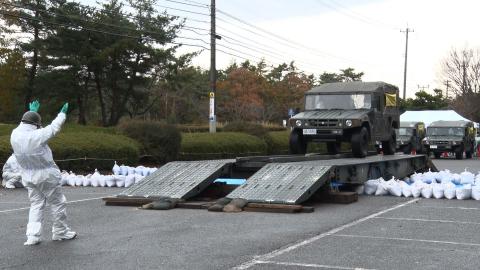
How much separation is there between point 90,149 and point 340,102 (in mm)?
7504

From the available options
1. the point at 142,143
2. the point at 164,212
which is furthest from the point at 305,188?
the point at 142,143

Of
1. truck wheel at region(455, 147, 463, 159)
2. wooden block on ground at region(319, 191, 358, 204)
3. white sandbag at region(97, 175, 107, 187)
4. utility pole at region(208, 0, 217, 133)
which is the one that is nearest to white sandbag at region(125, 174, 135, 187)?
white sandbag at region(97, 175, 107, 187)

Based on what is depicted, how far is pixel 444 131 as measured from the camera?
37.0 m

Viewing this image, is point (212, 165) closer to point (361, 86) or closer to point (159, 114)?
point (361, 86)

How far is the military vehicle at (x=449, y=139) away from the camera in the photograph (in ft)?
117

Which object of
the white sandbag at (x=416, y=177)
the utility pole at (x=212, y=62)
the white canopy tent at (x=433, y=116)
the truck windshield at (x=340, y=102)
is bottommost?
the white sandbag at (x=416, y=177)

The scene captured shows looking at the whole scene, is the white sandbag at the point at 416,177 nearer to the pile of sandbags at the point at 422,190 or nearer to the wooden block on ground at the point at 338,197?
the pile of sandbags at the point at 422,190

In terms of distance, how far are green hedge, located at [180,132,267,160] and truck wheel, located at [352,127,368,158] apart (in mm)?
9544

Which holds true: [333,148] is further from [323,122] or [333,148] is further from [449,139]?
[449,139]

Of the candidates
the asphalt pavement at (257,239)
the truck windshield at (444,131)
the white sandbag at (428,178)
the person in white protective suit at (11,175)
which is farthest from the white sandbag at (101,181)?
the truck windshield at (444,131)

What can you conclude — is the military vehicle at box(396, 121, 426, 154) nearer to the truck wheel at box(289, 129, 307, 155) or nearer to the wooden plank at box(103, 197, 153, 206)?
the truck wheel at box(289, 129, 307, 155)

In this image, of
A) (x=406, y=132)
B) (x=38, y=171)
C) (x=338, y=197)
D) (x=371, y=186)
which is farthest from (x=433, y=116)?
(x=38, y=171)

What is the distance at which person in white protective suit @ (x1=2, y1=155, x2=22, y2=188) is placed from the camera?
48.7 ft

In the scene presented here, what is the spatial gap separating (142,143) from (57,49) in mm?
18807
